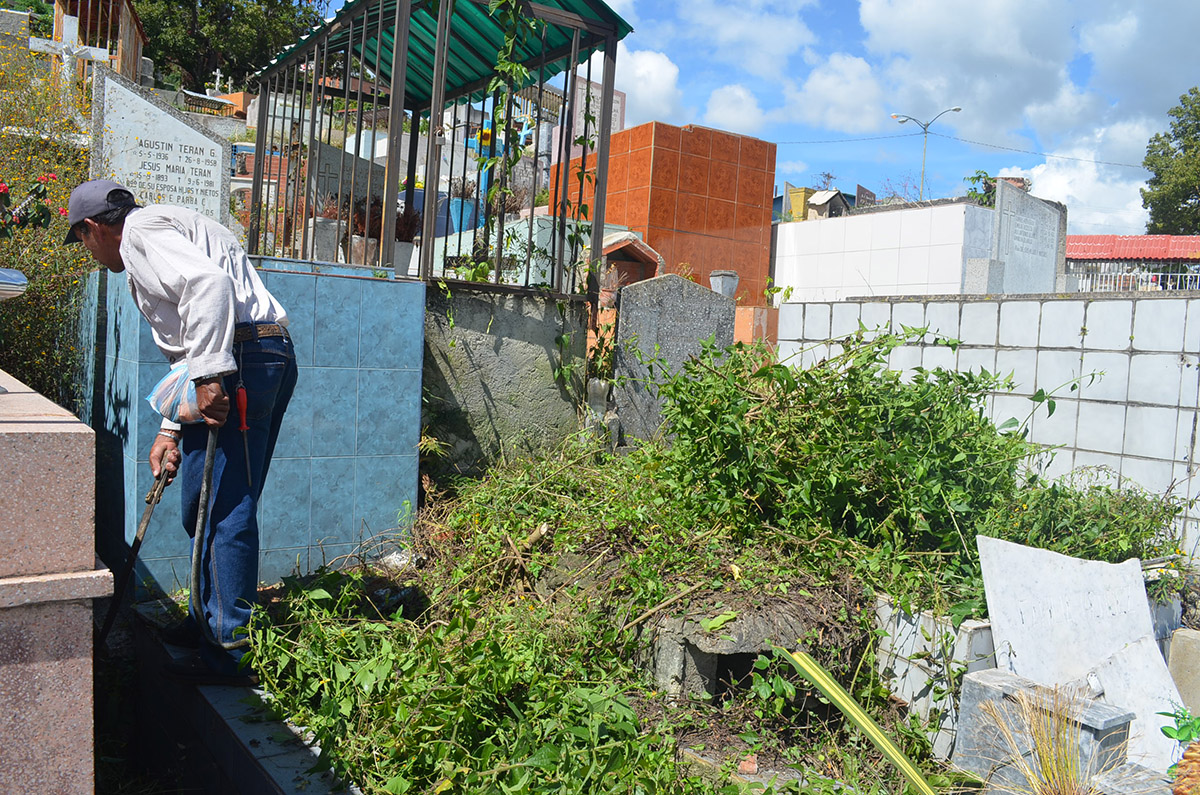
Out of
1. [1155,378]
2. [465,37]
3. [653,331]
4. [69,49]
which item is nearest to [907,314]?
[1155,378]

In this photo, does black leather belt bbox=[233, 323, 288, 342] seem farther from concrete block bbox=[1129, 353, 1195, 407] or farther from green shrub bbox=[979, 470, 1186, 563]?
concrete block bbox=[1129, 353, 1195, 407]

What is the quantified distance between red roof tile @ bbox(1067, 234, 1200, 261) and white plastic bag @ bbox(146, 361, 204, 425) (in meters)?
24.9

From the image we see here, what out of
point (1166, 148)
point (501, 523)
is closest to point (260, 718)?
point (501, 523)

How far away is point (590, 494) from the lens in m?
4.34

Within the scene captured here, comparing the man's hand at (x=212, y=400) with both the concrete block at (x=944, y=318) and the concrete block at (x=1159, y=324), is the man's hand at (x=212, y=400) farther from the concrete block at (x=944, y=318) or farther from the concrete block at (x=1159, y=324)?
the concrete block at (x=1159, y=324)

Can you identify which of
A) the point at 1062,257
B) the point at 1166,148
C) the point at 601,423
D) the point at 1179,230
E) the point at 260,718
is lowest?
the point at 260,718

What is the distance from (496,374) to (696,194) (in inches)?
565

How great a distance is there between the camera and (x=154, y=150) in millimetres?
8766

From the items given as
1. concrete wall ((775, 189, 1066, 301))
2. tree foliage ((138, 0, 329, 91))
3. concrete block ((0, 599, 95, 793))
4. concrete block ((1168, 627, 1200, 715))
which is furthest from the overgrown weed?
tree foliage ((138, 0, 329, 91))

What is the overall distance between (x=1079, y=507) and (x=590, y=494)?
226 centimetres

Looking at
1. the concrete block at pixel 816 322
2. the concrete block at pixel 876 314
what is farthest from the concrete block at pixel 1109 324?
the concrete block at pixel 816 322

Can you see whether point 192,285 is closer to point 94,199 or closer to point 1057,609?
point 94,199

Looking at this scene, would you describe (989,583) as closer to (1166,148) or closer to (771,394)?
(771,394)

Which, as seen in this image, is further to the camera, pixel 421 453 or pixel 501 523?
pixel 421 453
